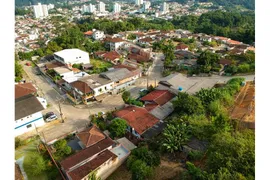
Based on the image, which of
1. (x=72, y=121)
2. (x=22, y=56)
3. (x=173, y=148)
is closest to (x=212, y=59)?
(x=173, y=148)

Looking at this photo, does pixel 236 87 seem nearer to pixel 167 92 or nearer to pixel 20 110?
pixel 167 92

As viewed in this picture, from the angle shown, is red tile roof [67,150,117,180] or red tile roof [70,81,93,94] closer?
red tile roof [67,150,117,180]

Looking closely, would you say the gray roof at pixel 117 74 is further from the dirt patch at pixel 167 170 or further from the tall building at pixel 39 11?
the tall building at pixel 39 11

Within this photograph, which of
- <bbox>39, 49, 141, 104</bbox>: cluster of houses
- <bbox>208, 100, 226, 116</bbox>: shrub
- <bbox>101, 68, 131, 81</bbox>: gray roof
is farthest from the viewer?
<bbox>101, 68, 131, 81</bbox>: gray roof

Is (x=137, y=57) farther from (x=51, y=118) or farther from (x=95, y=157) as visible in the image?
(x=95, y=157)

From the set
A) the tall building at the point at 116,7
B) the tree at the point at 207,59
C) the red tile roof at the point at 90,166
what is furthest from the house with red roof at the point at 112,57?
the tall building at the point at 116,7

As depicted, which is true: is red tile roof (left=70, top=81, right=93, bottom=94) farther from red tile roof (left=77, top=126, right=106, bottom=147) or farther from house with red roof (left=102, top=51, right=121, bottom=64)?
house with red roof (left=102, top=51, right=121, bottom=64)

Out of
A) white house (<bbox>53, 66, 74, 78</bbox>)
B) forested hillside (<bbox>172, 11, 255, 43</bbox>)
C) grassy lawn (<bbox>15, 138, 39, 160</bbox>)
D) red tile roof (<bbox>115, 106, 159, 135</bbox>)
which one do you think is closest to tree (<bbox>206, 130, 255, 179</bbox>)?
red tile roof (<bbox>115, 106, 159, 135</bbox>)
